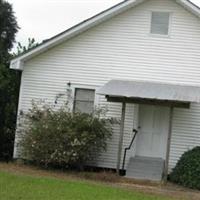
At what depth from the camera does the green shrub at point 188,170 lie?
1669cm

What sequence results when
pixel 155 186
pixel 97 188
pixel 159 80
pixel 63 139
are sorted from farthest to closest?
1. pixel 159 80
2. pixel 63 139
3. pixel 155 186
4. pixel 97 188

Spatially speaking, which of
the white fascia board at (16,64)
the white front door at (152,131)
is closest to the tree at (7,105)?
the white fascia board at (16,64)

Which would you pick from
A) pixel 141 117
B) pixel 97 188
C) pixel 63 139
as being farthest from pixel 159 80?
pixel 97 188

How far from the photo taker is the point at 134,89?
1802cm

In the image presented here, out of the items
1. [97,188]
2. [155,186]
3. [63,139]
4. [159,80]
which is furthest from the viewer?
[159,80]

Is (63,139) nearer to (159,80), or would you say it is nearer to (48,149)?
(48,149)

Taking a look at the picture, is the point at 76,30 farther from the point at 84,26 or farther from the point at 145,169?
the point at 145,169

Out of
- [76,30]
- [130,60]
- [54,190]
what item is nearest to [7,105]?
[76,30]

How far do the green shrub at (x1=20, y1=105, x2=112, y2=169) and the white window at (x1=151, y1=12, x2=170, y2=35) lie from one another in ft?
11.4

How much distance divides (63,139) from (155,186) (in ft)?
11.2

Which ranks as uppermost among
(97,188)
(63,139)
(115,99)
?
(115,99)

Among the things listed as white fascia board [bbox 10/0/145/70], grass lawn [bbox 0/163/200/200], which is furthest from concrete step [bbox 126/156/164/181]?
white fascia board [bbox 10/0/145/70]

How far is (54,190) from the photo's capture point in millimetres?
13375

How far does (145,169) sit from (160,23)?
4.96 m
